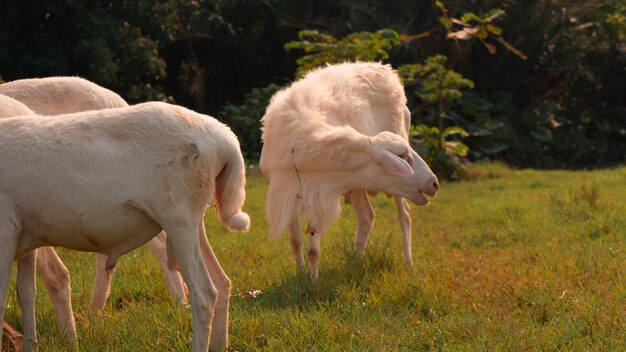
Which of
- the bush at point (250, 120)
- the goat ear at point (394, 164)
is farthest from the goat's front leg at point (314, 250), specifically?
the bush at point (250, 120)

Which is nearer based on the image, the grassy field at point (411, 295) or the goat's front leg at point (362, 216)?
the grassy field at point (411, 295)

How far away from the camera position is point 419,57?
1747 cm

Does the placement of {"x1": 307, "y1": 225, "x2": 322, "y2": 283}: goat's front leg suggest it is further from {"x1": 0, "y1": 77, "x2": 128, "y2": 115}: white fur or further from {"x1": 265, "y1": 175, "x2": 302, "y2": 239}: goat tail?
{"x1": 0, "y1": 77, "x2": 128, "y2": 115}: white fur

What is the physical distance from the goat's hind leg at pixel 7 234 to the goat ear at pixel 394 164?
278 cm

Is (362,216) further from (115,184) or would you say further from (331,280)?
(115,184)

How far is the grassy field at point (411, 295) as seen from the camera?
166 inches

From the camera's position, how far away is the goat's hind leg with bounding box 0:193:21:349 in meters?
3.62

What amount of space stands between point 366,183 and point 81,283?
217 cm

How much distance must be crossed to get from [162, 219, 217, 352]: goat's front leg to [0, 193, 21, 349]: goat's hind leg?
65 cm

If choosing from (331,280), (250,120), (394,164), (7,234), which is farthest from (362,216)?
(250,120)

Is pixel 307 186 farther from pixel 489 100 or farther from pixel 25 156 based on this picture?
pixel 489 100

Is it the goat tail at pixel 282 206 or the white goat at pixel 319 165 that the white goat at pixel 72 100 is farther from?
the white goat at pixel 319 165

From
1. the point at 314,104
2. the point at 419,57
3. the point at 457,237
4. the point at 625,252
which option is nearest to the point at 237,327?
the point at 314,104

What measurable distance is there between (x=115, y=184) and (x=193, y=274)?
0.54 metres
